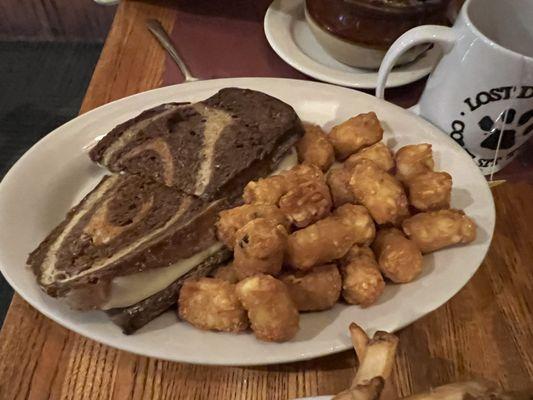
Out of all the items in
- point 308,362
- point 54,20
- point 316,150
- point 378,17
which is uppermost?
point 378,17

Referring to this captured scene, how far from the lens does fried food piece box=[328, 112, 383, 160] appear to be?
958mm

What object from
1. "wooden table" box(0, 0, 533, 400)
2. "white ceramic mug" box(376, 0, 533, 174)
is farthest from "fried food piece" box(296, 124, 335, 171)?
"wooden table" box(0, 0, 533, 400)

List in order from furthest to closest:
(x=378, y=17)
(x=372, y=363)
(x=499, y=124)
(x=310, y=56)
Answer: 1. (x=310, y=56)
2. (x=378, y=17)
3. (x=499, y=124)
4. (x=372, y=363)

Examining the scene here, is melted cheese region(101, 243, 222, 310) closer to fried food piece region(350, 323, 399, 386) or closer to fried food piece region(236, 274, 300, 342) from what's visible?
fried food piece region(236, 274, 300, 342)

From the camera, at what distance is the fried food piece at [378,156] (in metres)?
0.92

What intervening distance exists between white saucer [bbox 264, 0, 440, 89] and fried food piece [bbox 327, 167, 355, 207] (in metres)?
0.27

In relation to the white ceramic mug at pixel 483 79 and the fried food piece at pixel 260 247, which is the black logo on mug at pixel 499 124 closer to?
the white ceramic mug at pixel 483 79

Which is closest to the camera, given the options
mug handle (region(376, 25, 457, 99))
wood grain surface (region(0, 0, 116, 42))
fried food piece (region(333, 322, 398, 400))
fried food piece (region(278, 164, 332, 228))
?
fried food piece (region(333, 322, 398, 400))

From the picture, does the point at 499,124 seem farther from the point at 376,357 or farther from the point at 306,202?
the point at 376,357

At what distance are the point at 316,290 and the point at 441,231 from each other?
7.3 inches

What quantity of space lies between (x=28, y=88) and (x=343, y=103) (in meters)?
1.18

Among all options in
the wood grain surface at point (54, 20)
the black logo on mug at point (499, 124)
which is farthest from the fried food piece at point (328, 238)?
the wood grain surface at point (54, 20)

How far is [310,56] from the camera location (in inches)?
47.3

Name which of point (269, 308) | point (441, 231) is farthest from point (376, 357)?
point (441, 231)
